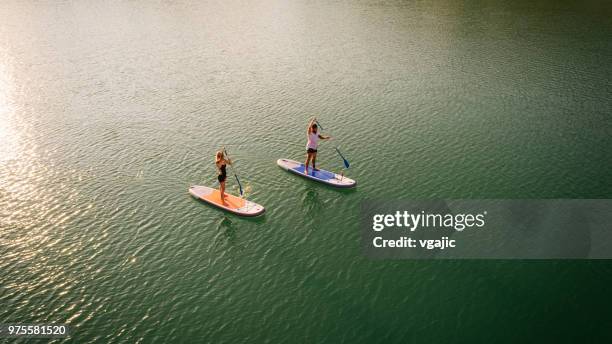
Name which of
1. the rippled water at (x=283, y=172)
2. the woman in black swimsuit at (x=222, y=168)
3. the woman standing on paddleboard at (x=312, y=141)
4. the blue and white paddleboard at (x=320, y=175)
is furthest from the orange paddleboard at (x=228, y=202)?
the woman standing on paddleboard at (x=312, y=141)

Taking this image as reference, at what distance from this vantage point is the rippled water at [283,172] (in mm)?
18234

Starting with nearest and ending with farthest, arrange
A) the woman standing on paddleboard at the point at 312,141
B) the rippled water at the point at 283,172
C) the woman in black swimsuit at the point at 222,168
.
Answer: the rippled water at the point at 283,172
the woman in black swimsuit at the point at 222,168
the woman standing on paddleboard at the point at 312,141

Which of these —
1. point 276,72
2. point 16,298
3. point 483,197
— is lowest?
point 16,298

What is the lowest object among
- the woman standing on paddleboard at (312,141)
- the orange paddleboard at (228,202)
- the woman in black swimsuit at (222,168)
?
the orange paddleboard at (228,202)

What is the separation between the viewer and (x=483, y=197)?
2547cm

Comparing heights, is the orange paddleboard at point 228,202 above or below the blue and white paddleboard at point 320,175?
below

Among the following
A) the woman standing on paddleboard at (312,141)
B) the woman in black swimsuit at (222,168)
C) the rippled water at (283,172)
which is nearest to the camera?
the rippled water at (283,172)

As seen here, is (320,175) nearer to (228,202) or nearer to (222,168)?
(228,202)

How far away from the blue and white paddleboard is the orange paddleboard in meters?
4.29

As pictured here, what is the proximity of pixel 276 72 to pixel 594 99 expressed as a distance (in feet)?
97.5

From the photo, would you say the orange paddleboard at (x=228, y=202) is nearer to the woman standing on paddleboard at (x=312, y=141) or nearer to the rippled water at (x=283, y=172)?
the rippled water at (x=283, y=172)

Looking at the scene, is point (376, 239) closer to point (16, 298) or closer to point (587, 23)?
point (16, 298)

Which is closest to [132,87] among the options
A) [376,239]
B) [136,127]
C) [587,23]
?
[136,127]

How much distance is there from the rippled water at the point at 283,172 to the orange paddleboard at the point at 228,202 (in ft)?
1.67
